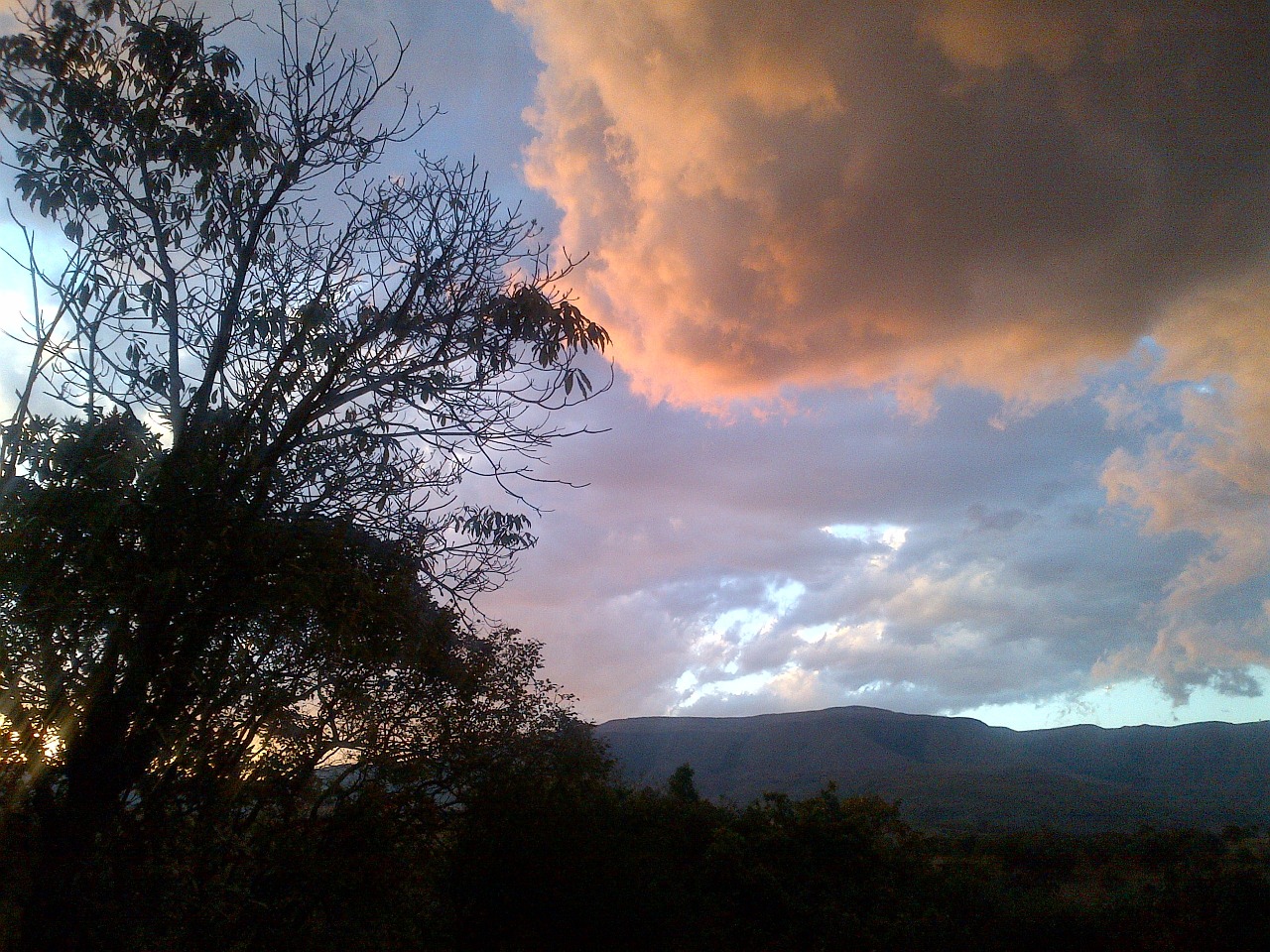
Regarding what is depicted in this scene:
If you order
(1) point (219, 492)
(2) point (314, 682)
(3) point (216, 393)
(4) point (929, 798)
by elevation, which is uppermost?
(3) point (216, 393)

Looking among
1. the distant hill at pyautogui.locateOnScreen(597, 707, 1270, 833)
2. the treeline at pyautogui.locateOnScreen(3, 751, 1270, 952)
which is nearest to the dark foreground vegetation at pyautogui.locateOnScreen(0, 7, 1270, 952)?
the treeline at pyautogui.locateOnScreen(3, 751, 1270, 952)

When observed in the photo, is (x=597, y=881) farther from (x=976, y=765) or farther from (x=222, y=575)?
(x=976, y=765)

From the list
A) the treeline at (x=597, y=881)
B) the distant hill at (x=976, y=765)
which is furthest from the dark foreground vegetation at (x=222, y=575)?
the distant hill at (x=976, y=765)

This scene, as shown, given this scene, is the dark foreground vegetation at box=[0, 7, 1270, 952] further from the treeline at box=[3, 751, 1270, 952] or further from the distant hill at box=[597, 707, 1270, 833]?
the distant hill at box=[597, 707, 1270, 833]

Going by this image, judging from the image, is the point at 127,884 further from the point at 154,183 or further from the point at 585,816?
the point at 585,816

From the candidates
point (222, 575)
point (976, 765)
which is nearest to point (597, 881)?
point (222, 575)

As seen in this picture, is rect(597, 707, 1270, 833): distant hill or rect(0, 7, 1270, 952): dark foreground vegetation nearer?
rect(0, 7, 1270, 952): dark foreground vegetation

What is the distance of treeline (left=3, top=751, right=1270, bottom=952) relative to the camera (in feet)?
19.1

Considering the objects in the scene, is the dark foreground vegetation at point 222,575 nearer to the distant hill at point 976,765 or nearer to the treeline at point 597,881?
the treeline at point 597,881

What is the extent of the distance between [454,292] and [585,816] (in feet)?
33.4

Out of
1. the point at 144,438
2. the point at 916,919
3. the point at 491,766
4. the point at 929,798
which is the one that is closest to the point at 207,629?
the point at 144,438

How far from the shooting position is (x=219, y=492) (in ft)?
17.8

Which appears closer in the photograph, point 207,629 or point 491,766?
point 207,629

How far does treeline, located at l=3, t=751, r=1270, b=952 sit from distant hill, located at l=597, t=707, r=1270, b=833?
3.60 metres
